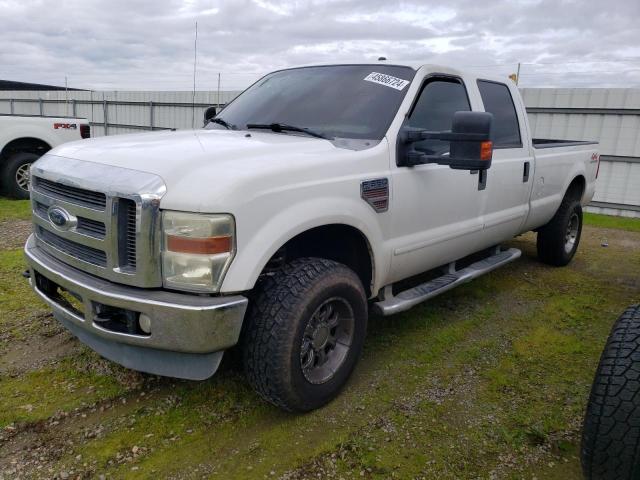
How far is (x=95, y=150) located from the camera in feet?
9.39

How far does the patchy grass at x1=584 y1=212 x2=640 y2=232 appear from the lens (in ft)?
27.6

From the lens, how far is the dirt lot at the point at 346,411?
2.49 meters

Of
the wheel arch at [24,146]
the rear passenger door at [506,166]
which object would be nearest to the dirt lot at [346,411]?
the rear passenger door at [506,166]

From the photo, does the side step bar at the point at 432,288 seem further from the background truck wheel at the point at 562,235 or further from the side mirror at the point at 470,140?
the background truck wheel at the point at 562,235

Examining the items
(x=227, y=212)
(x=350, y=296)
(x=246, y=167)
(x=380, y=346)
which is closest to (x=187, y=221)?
(x=227, y=212)

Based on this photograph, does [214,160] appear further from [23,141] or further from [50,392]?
[23,141]

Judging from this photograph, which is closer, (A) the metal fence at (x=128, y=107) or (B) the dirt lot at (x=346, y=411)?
(B) the dirt lot at (x=346, y=411)

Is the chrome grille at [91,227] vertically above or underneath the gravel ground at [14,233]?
above

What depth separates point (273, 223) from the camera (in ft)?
8.24

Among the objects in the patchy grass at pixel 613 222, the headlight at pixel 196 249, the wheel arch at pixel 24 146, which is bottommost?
the patchy grass at pixel 613 222

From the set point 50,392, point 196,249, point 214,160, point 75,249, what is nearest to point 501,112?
point 214,160

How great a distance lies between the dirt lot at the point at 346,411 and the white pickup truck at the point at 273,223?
284 mm

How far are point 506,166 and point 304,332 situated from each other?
2.53 meters

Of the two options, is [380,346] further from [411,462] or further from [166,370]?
[166,370]
